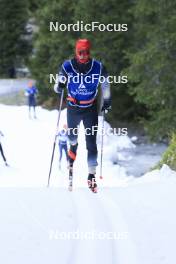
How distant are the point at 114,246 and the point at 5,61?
143 feet

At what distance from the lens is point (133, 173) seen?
2403cm

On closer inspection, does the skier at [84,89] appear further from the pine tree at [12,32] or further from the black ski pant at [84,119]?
the pine tree at [12,32]

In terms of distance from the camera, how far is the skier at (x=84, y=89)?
7.10 meters

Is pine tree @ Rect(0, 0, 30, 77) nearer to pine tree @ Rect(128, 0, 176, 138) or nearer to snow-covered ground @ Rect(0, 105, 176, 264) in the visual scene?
pine tree @ Rect(128, 0, 176, 138)

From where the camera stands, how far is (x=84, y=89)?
23.8 ft

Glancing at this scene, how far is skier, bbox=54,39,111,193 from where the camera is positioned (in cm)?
710

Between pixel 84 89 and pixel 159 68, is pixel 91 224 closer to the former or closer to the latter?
pixel 84 89

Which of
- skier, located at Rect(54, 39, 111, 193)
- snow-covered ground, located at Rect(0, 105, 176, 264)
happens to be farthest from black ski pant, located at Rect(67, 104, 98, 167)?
snow-covered ground, located at Rect(0, 105, 176, 264)

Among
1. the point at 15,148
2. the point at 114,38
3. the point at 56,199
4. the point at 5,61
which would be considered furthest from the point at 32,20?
the point at 56,199

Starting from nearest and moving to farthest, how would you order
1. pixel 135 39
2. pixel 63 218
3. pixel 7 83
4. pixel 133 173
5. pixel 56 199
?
pixel 63 218 → pixel 56 199 → pixel 133 173 → pixel 135 39 → pixel 7 83

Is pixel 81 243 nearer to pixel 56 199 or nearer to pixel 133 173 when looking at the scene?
pixel 56 199

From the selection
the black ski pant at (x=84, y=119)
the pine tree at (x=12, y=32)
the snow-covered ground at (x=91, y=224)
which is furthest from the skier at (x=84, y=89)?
the pine tree at (x=12, y=32)

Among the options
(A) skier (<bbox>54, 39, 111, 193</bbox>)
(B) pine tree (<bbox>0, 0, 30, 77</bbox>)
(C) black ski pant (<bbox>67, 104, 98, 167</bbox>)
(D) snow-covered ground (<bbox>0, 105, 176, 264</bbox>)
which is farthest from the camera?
(B) pine tree (<bbox>0, 0, 30, 77</bbox>)

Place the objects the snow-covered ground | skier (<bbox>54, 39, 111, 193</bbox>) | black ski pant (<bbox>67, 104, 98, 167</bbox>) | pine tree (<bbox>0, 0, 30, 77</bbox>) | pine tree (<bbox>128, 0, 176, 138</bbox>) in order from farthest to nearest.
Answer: pine tree (<bbox>0, 0, 30, 77</bbox>)
pine tree (<bbox>128, 0, 176, 138</bbox>)
black ski pant (<bbox>67, 104, 98, 167</bbox>)
skier (<bbox>54, 39, 111, 193</bbox>)
the snow-covered ground
